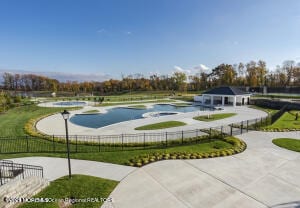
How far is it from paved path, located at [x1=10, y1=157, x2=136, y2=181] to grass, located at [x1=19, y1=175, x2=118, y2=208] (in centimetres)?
59

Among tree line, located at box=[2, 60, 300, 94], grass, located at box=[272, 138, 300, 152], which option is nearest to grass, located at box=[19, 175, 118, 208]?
grass, located at box=[272, 138, 300, 152]

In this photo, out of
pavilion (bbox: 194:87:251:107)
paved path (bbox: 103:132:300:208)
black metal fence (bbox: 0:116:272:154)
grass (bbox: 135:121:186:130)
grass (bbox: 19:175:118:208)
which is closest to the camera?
grass (bbox: 19:175:118:208)

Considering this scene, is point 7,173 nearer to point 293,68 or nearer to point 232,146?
point 232,146

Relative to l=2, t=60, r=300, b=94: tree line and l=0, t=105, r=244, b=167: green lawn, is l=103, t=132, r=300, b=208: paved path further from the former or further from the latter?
l=2, t=60, r=300, b=94: tree line

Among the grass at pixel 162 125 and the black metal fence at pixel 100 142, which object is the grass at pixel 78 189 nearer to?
the black metal fence at pixel 100 142

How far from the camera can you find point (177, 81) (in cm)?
8125

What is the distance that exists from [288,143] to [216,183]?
9.24 metres

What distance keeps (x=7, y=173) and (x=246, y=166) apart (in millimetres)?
11664

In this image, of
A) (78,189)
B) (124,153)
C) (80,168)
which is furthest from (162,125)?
(78,189)

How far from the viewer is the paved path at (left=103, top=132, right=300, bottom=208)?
7066mm

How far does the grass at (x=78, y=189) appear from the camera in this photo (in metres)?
6.83

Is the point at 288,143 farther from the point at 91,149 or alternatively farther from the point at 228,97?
the point at 228,97

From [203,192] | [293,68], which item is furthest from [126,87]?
[203,192]

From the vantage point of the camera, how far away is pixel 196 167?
32.8 feet
